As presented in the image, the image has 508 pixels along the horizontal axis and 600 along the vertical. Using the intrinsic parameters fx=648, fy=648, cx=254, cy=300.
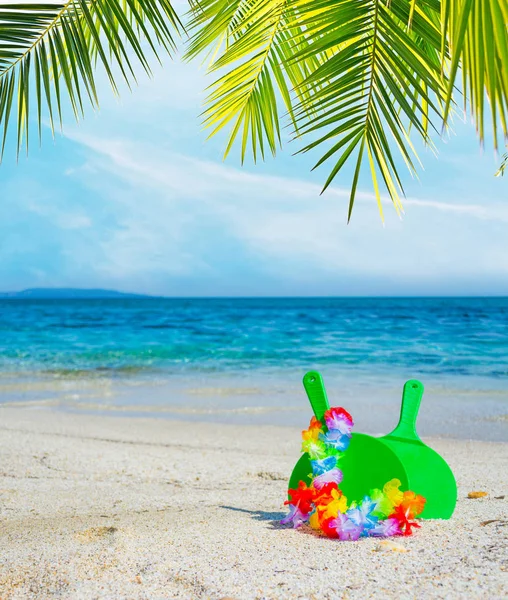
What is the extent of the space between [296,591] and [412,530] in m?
0.68

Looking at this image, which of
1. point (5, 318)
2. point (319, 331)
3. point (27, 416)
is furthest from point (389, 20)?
point (5, 318)

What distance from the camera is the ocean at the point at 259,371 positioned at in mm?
6125

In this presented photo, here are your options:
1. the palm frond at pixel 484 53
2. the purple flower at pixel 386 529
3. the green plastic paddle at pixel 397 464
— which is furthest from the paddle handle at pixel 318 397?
the palm frond at pixel 484 53

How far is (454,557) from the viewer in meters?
1.86

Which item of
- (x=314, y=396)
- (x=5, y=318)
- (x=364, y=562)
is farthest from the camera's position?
(x=5, y=318)

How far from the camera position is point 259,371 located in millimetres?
9898

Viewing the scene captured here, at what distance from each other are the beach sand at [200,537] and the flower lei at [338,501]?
6cm

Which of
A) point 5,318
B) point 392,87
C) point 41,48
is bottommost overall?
point 5,318

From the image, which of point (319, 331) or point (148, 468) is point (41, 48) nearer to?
point (148, 468)

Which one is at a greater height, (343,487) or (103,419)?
(343,487)

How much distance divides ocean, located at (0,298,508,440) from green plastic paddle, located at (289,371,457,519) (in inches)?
114

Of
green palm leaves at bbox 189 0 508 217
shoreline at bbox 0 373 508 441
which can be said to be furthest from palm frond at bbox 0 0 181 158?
shoreline at bbox 0 373 508 441

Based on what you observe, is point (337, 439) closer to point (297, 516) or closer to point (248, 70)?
point (297, 516)

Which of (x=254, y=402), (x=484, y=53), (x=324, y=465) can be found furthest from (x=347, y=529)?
(x=254, y=402)
